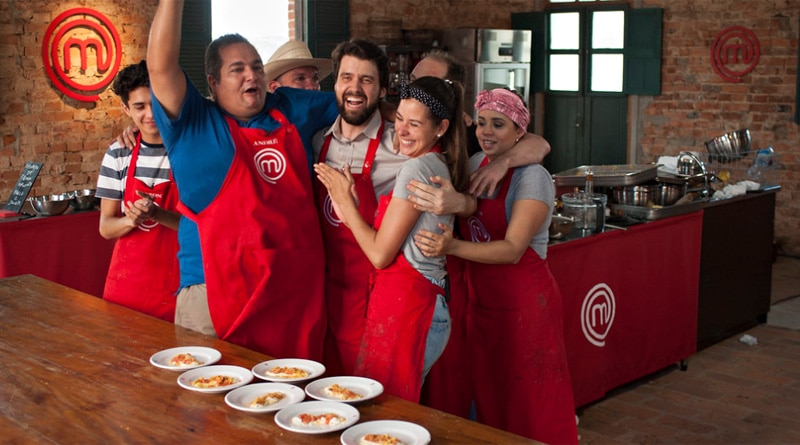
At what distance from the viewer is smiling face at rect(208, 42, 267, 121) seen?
10.2 feet

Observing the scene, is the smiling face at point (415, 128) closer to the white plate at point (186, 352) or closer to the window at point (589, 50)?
the white plate at point (186, 352)

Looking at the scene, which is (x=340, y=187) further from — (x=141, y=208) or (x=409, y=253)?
(x=141, y=208)

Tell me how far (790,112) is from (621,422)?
5.53 meters

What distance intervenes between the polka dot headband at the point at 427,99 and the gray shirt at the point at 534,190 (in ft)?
1.53

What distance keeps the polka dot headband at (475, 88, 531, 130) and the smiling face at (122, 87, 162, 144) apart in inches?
47.7

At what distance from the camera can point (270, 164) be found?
125 inches

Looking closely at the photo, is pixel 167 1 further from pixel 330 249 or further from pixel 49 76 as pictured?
pixel 49 76

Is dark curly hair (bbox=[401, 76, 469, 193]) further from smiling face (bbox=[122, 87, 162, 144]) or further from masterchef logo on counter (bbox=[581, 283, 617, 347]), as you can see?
masterchef logo on counter (bbox=[581, 283, 617, 347])

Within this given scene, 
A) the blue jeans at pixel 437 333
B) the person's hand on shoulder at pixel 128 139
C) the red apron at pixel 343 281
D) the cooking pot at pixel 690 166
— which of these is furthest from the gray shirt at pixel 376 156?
the cooking pot at pixel 690 166

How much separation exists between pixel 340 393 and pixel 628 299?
3042mm

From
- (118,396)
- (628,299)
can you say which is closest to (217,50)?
(118,396)

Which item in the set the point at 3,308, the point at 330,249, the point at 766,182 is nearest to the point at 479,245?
the point at 330,249

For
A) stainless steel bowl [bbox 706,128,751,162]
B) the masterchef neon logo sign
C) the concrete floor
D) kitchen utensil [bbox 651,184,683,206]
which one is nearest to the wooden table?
the concrete floor

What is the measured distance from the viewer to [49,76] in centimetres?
737
